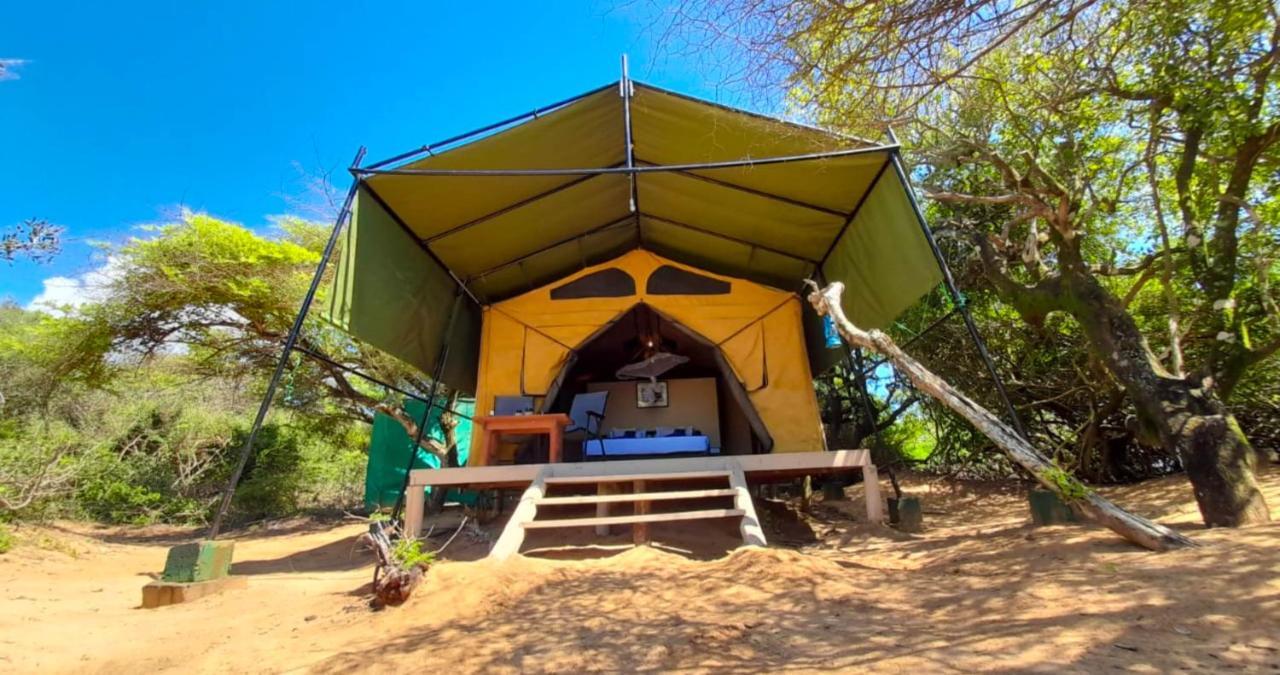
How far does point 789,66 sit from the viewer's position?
3.22m

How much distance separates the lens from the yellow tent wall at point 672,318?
252 inches

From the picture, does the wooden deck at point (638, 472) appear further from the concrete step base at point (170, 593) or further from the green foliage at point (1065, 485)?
the green foliage at point (1065, 485)

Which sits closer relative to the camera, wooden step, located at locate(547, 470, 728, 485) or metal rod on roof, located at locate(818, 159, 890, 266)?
wooden step, located at locate(547, 470, 728, 485)

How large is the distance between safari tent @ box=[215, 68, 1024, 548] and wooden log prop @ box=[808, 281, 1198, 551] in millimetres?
726

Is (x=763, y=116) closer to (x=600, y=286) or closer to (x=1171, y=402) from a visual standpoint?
(x=1171, y=402)

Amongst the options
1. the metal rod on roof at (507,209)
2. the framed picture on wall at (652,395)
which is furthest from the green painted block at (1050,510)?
the framed picture on wall at (652,395)

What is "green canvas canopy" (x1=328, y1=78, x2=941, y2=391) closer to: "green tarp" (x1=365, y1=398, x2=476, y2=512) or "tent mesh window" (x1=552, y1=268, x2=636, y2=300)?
"tent mesh window" (x1=552, y1=268, x2=636, y2=300)

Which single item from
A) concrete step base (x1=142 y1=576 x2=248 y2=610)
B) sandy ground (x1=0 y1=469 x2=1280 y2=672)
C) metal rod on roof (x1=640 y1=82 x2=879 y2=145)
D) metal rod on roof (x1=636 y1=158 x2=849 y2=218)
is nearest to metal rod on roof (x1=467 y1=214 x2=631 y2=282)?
metal rod on roof (x1=636 y1=158 x2=849 y2=218)

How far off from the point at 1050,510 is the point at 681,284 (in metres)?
4.21

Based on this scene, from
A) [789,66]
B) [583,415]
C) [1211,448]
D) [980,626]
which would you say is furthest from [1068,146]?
[583,415]

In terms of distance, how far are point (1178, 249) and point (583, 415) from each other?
5.32m

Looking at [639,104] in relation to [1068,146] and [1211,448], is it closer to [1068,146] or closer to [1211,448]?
[1068,146]

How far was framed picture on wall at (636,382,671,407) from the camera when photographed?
7863mm

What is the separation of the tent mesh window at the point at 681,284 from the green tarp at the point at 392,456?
329 cm
